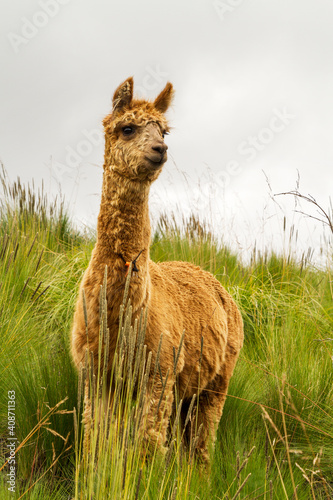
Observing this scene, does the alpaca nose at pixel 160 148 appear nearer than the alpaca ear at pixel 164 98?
Yes

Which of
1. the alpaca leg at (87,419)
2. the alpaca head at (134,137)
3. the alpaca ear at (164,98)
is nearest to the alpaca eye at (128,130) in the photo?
the alpaca head at (134,137)

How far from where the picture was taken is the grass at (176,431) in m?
2.08

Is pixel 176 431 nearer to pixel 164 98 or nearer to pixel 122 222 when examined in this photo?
pixel 122 222

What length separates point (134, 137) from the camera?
11.0 ft

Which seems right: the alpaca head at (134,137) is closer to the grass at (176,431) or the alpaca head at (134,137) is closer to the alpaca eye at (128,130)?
the alpaca eye at (128,130)

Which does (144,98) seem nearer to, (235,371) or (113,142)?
(113,142)

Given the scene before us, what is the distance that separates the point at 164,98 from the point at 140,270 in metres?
1.42

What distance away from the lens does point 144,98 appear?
378cm

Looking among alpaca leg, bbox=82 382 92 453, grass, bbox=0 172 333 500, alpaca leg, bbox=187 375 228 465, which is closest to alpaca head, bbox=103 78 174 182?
grass, bbox=0 172 333 500

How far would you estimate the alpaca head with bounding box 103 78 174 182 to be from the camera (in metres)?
3.18

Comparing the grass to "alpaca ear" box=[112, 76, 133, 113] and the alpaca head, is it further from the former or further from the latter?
"alpaca ear" box=[112, 76, 133, 113]

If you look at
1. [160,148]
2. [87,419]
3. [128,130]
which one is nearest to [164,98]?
[128,130]

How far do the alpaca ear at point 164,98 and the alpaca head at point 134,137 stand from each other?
0.17 ft

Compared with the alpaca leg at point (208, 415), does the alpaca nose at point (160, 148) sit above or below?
above
